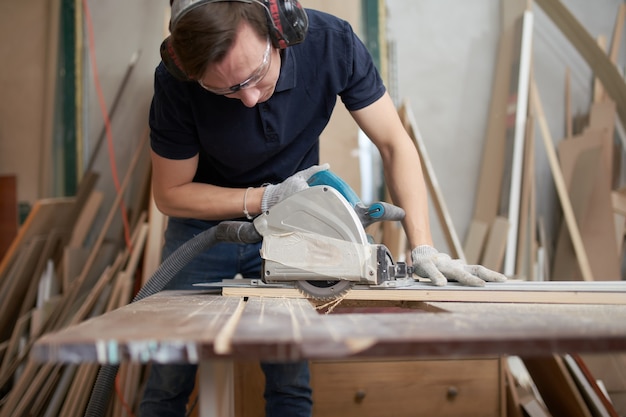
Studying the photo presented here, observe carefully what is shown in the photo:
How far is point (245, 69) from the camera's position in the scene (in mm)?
1458

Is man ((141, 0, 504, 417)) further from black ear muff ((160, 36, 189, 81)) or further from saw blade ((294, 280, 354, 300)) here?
saw blade ((294, 280, 354, 300))

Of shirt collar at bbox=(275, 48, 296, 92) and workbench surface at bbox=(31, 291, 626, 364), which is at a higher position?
shirt collar at bbox=(275, 48, 296, 92)

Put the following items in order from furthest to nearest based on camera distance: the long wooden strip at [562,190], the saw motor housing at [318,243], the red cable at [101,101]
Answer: the red cable at [101,101] → the long wooden strip at [562,190] → the saw motor housing at [318,243]

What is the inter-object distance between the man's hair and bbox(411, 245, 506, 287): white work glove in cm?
74

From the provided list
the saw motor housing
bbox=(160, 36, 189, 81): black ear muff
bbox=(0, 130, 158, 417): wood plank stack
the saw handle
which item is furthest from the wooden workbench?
bbox=(0, 130, 158, 417): wood plank stack

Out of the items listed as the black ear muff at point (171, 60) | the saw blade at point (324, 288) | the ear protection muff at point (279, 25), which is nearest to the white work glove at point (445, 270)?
the saw blade at point (324, 288)

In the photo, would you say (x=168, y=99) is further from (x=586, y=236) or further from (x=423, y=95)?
(x=586, y=236)

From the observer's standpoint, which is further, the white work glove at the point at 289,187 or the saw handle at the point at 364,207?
the white work glove at the point at 289,187

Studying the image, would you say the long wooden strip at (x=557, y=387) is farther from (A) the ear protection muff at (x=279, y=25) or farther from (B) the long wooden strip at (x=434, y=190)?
(A) the ear protection muff at (x=279, y=25)

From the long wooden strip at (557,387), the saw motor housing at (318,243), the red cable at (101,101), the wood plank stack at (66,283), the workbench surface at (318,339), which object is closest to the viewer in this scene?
the workbench surface at (318,339)

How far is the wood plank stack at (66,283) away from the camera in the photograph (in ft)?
8.80

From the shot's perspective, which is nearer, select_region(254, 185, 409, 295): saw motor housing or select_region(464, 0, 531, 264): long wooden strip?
select_region(254, 185, 409, 295): saw motor housing

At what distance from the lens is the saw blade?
4.58ft

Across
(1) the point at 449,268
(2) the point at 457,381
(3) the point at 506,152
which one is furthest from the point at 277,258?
(3) the point at 506,152
